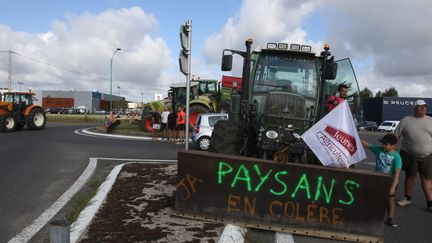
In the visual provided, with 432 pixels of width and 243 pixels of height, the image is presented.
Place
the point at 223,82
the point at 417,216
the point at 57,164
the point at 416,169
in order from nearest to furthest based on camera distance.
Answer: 1. the point at 417,216
2. the point at 416,169
3. the point at 57,164
4. the point at 223,82

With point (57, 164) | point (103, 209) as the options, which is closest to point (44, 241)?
point (103, 209)

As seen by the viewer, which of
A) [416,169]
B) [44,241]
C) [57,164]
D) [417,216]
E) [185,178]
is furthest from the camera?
[57,164]

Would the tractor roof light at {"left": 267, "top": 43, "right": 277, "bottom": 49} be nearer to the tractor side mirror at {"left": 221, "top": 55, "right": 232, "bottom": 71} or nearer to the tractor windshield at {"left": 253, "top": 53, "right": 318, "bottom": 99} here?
the tractor windshield at {"left": 253, "top": 53, "right": 318, "bottom": 99}

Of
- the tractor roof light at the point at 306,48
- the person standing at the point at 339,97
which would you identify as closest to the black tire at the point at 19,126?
the tractor roof light at the point at 306,48

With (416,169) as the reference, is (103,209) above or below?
below

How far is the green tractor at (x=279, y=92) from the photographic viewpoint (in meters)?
7.55

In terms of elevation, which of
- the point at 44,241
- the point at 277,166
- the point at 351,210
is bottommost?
the point at 44,241

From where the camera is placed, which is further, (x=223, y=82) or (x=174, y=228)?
(x=223, y=82)

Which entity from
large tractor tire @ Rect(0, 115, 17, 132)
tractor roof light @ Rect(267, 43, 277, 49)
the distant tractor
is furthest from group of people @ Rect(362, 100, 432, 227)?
the distant tractor

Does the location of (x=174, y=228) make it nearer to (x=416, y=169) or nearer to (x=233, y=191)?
(x=233, y=191)

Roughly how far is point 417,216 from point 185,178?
12.3ft

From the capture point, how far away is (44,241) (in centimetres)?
513

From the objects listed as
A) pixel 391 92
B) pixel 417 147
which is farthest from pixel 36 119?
pixel 391 92

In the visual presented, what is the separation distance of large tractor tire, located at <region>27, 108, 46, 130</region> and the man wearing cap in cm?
2387
